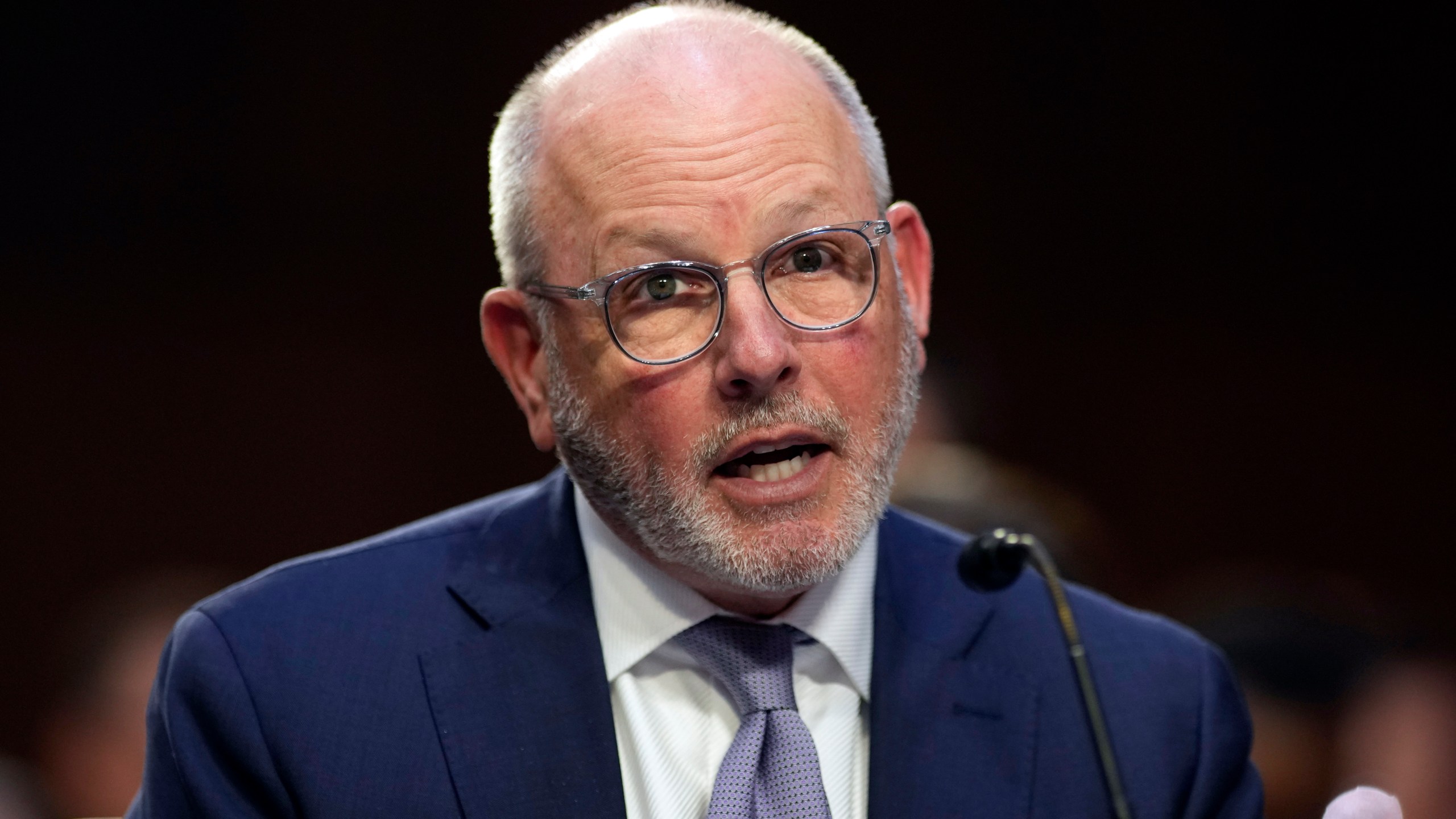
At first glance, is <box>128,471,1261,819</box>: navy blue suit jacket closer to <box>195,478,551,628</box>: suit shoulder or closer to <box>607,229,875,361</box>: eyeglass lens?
<box>195,478,551,628</box>: suit shoulder

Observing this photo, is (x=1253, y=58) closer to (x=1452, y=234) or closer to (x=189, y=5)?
(x=1452, y=234)

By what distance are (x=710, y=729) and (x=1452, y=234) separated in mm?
4017

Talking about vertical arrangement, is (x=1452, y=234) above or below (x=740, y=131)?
below

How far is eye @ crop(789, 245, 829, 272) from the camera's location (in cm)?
169

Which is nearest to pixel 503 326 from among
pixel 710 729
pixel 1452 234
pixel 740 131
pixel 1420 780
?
pixel 740 131

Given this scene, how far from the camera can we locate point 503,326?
75.1 inches

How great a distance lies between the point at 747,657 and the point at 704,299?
19.3 inches

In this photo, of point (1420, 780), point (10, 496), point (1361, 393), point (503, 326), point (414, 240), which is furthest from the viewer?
point (1361, 393)

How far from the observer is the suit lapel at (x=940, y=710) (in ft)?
5.66

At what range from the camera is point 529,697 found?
67.7 inches

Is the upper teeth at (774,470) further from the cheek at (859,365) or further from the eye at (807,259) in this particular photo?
the eye at (807,259)

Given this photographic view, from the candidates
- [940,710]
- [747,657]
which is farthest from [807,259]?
[940,710]

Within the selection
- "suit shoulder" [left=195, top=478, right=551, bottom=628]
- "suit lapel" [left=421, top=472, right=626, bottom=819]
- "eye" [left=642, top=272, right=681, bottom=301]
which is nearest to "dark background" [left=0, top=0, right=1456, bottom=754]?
"suit shoulder" [left=195, top=478, right=551, bottom=628]

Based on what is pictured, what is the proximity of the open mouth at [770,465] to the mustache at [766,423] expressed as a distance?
0.03 metres
